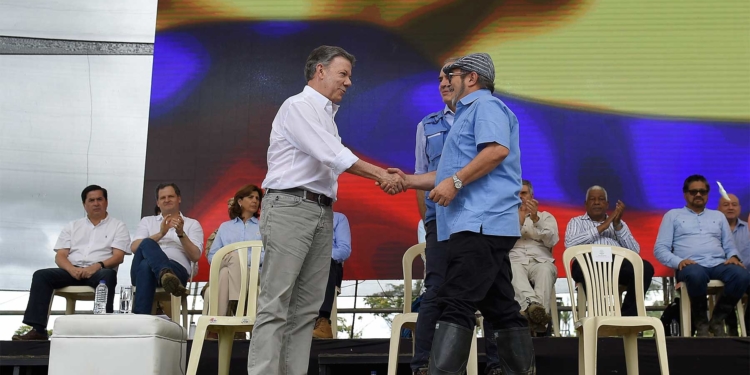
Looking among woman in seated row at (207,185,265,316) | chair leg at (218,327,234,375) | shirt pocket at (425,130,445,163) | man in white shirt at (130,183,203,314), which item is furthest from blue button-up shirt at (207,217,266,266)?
shirt pocket at (425,130,445,163)

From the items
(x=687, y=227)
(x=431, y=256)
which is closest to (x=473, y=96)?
(x=431, y=256)

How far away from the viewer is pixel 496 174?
3.24 meters

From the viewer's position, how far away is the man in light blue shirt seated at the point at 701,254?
5.36m

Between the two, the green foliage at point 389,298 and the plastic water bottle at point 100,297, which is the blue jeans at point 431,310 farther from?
the green foliage at point 389,298

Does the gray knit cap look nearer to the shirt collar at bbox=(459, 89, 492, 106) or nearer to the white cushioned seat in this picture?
the shirt collar at bbox=(459, 89, 492, 106)

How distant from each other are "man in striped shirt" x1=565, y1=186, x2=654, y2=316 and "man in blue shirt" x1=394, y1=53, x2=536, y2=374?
2.36m

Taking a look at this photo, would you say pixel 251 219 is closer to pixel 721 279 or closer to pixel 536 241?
pixel 536 241

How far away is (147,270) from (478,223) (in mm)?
2949

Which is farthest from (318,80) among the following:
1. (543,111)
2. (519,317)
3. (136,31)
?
(136,31)

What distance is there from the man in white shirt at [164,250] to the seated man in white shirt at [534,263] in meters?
2.12

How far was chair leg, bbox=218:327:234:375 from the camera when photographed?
13.5 feet

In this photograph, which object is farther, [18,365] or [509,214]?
[18,365]

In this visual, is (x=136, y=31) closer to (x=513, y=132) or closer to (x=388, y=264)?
(x=388, y=264)

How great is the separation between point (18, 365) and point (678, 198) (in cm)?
465
